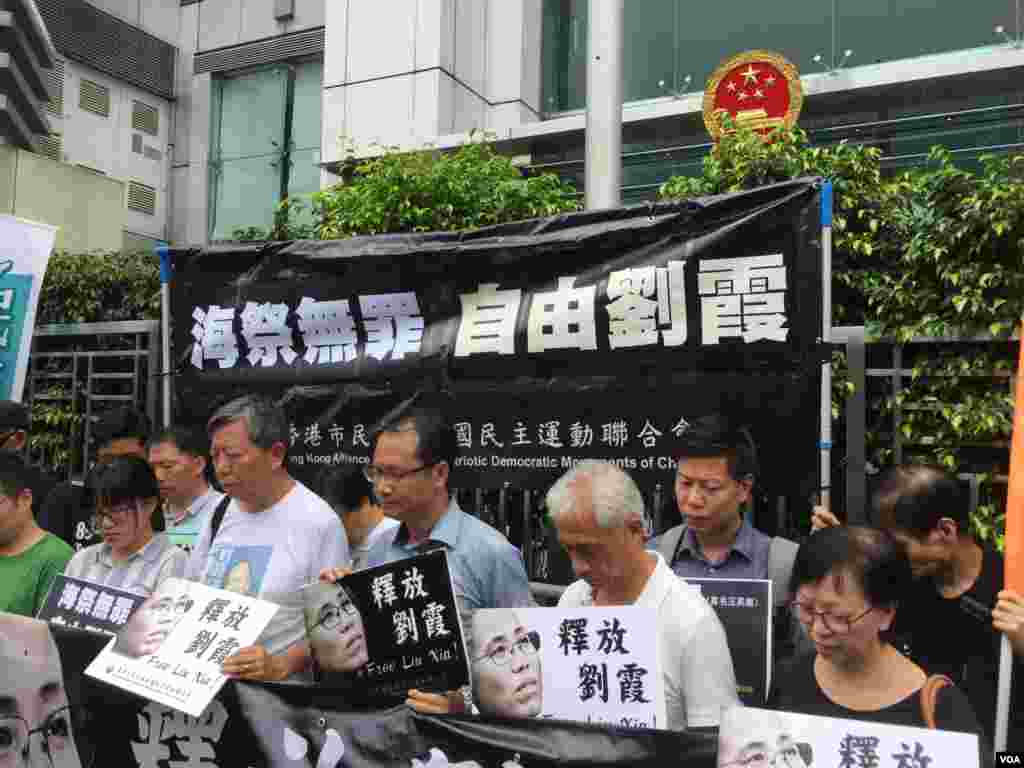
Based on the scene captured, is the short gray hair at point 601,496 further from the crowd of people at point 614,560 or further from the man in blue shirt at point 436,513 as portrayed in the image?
the man in blue shirt at point 436,513

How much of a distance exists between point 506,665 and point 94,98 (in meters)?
17.0

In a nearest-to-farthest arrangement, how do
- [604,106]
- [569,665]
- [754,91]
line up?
[569,665]
[604,106]
[754,91]

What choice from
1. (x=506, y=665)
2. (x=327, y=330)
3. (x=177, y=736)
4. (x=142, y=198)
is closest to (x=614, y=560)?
(x=506, y=665)

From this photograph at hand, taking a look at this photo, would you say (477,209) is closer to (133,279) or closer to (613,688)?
(133,279)

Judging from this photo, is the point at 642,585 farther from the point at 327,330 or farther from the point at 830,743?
the point at 327,330

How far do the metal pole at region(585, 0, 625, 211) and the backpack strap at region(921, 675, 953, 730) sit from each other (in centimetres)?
380

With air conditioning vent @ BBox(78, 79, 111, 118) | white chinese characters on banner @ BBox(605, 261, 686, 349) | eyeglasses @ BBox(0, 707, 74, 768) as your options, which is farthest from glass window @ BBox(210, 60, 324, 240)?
eyeglasses @ BBox(0, 707, 74, 768)

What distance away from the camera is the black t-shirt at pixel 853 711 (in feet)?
6.96

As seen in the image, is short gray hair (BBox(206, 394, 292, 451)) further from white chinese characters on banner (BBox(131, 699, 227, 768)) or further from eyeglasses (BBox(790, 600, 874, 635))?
eyeglasses (BBox(790, 600, 874, 635))

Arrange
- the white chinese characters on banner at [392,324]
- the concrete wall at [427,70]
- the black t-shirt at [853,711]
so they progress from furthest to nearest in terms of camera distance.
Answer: the concrete wall at [427,70]
the white chinese characters on banner at [392,324]
the black t-shirt at [853,711]

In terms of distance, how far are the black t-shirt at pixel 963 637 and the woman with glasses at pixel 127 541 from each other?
2439mm

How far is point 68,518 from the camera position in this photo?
15.6ft

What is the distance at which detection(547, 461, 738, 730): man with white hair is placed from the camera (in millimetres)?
2465

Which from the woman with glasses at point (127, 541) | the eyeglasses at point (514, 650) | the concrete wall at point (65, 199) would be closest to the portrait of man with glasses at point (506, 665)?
the eyeglasses at point (514, 650)
